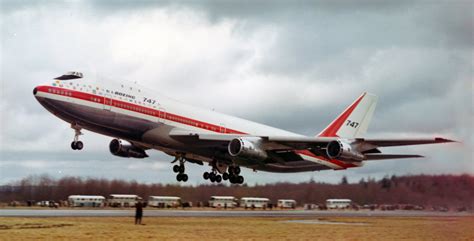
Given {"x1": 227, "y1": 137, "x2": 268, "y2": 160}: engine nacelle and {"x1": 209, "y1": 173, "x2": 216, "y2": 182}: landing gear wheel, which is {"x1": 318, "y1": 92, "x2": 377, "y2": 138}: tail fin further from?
{"x1": 227, "y1": 137, "x2": 268, "y2": 160}: engine nacelle

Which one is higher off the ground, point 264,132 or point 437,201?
point 264,132

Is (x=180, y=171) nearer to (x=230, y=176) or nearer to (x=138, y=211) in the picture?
(x=230, y=176)

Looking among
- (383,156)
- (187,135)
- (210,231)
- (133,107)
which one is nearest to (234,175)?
(187,135)

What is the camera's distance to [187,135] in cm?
5409

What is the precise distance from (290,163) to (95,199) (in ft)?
88.8

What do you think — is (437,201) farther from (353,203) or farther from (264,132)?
(353,203)

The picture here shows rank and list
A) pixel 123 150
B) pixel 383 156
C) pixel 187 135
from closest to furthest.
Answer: pixel 187 135, pixel 123 150, pixel 383 156

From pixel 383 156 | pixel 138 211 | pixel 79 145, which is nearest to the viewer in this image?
pixel 138 211

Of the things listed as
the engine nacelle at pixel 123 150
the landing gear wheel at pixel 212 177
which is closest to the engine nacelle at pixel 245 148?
the landing gear wheel at pixel 212 177

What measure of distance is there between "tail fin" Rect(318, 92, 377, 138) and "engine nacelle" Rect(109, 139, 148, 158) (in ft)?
61.7

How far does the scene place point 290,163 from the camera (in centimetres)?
6228

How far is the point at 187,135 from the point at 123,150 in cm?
956

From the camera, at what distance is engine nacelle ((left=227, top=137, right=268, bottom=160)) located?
178ft

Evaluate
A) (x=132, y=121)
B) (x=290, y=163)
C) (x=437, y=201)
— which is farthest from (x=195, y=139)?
(x=437, y=201)
